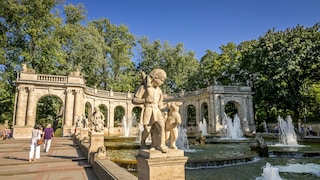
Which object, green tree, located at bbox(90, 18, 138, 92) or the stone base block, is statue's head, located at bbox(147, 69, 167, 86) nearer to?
the stone base block

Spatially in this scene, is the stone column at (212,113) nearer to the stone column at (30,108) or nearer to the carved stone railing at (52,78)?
the carved stone railing at (52,78)

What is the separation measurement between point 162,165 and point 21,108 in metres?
25.3

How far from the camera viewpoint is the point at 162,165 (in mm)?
3912

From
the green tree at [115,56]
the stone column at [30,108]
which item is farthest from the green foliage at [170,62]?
the stone column at [30,108]

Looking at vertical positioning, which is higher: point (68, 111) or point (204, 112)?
point (204, 112)

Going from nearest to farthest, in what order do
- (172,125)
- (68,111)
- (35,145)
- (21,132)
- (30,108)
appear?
1. (172,125)
2. (35,145)
3. (21,132)
4. (30,108)
5. (68,111)

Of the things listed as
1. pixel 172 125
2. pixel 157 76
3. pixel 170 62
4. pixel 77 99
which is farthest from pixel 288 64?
pixel 172 125

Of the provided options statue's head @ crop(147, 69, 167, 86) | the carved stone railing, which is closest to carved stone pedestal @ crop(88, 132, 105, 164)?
statue's head @ crop(147, 69, 167, 86)

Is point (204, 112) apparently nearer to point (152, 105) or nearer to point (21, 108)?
point (21, 108)

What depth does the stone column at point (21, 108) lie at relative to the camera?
23859 mm

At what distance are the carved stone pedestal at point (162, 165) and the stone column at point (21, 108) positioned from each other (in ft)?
80.5

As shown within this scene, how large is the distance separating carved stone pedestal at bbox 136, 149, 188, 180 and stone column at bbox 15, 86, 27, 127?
80.5ft

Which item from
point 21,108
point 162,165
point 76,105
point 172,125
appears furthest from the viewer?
point 76,105

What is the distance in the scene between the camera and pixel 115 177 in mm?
5055
